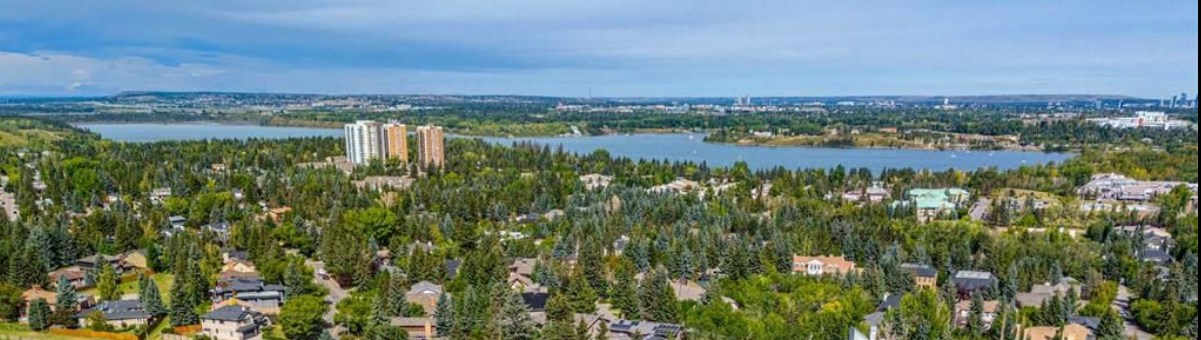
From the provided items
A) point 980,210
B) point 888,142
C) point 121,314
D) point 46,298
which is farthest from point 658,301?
point 888,142

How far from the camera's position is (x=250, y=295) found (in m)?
9.34

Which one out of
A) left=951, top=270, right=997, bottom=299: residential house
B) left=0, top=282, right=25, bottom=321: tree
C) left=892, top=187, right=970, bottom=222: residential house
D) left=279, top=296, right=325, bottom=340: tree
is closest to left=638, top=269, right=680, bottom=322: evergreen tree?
left=279, top=296, right=325, bottom=340: tree

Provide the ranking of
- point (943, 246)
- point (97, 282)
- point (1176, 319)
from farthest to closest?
point (943, 246) → point (97, 282) → point (1176, 319)

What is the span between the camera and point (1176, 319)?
8.23m

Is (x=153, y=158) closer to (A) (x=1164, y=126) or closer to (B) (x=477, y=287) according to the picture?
(B) (x=477, y=287)

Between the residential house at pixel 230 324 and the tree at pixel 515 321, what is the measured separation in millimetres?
2552

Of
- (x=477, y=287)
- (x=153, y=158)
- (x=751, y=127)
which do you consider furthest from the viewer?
(x=751, y=127)

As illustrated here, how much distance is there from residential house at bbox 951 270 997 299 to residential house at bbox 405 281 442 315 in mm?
6090

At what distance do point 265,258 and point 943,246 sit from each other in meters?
9.00

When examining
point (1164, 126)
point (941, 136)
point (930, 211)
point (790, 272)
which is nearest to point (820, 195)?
point (930, 211)

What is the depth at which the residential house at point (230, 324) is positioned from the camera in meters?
8.26

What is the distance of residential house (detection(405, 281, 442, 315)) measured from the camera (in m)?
9.07

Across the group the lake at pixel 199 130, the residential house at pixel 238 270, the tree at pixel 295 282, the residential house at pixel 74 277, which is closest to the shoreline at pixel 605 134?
the lake at pixel 199 130

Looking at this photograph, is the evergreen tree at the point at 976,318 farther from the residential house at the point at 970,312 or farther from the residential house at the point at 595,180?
the residential house at the point at 595,180
